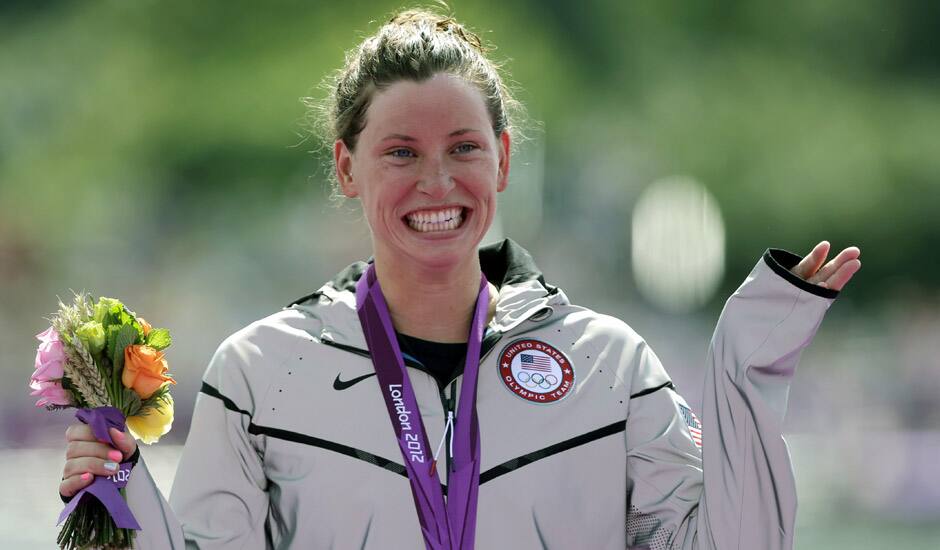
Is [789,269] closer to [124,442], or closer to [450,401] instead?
[450,401]

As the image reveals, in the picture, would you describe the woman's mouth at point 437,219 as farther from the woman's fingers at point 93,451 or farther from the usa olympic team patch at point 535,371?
the woman's fingers at point 93,451

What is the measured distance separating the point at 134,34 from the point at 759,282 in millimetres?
11115

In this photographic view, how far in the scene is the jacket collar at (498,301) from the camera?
7.66 feet

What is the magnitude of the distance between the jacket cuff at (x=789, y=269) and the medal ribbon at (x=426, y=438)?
56cm

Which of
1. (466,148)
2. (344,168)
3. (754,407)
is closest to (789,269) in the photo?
(754,407)

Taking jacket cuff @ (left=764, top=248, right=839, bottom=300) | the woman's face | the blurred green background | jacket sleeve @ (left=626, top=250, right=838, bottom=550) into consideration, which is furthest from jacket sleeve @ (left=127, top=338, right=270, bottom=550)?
the blurred green background

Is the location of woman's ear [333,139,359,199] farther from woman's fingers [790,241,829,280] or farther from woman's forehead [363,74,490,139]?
woman's fingers [790,241,829,280]

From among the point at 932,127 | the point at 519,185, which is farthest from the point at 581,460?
the point at 932,127

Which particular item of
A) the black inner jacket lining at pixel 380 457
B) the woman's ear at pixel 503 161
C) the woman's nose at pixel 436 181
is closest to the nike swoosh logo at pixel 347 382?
the black inner jacket lining at pixel 380 457

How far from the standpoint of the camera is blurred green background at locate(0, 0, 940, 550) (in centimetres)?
1151

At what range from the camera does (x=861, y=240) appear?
1280 centimetres

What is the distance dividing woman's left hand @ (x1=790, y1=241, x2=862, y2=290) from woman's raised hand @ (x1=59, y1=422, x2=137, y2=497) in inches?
41.3

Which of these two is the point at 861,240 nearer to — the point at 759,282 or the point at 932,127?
the point at 932,127

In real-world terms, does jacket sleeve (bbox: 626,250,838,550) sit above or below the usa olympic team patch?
below
